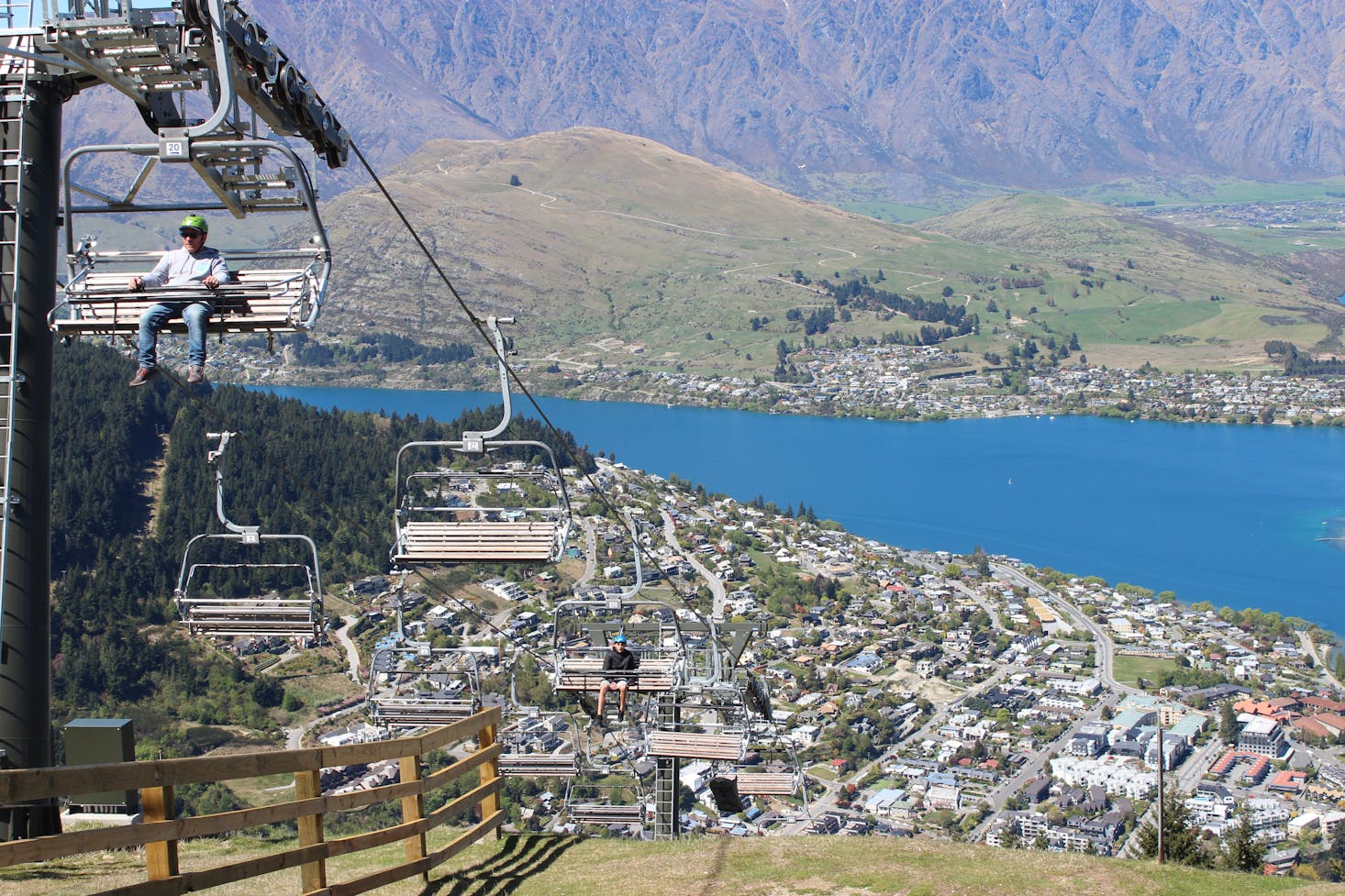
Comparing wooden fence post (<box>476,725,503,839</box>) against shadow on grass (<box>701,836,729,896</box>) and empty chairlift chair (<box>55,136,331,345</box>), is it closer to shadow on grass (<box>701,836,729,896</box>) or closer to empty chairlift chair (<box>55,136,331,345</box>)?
shadow on grass (<box>701,836,729,896</box>)

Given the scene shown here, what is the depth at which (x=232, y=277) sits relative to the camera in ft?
19.1

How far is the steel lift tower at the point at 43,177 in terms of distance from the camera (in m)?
5.52

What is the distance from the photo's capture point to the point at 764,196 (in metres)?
178

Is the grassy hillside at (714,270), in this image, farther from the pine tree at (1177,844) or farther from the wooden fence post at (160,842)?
the wooden fence post at (160,842)

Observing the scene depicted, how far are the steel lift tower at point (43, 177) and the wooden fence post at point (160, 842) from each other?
219 cm

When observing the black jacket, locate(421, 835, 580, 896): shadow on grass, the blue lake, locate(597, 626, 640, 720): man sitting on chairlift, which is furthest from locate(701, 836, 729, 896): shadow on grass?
the blue lake

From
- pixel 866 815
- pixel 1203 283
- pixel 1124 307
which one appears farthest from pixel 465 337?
pixel 866 815

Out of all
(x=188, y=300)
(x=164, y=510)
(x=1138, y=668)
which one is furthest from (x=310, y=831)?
(x=1138, y=668)

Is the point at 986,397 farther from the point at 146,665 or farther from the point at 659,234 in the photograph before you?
the point at 146,665

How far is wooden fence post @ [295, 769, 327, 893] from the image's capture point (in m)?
4.24

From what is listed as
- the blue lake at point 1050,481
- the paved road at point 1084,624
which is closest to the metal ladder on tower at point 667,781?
the paved road at point 1084,624

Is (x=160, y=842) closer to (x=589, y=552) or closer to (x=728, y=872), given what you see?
(x=728, y=872)

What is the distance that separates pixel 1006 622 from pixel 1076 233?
138 metres

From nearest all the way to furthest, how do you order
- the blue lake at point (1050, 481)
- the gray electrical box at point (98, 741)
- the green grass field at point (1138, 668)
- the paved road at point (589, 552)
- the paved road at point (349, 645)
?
the gray electrical box at point (98, 741) → the paved road at point (349, 645) → the green grass field at point (1138, 668) → the paved road at point (589, 552) → the blue lake at point (1050, 481)
